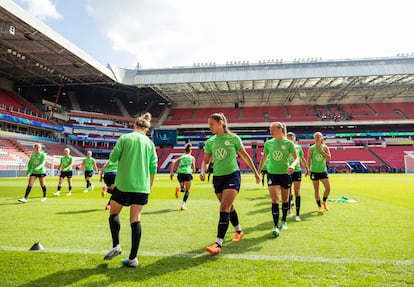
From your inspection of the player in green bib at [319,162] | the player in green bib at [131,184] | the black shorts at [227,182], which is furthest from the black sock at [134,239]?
the player in green bib at [319,162]

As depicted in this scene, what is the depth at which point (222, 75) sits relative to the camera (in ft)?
145

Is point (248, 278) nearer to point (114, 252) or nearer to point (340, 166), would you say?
point (114, 252)

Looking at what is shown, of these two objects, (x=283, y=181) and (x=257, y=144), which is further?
(x=257, y=144)

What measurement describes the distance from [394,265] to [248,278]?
1.92m

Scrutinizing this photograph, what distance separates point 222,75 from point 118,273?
42792mm

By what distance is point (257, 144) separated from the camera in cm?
5547

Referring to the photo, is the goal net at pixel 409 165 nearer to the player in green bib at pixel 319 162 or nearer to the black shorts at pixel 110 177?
the player in green bib at pixel 319 162

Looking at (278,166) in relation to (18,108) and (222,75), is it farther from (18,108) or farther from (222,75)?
(18,108)

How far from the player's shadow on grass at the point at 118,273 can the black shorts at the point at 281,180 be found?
7.20ft

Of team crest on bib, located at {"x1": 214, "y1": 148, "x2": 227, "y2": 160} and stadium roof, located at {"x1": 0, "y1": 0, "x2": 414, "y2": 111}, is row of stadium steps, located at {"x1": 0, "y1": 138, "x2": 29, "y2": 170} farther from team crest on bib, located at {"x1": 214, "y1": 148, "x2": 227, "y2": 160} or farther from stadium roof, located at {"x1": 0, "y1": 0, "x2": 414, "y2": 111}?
team crest on bib, located at {"x1": 214, "y1": 148, "x2": 227, "y2": 160}

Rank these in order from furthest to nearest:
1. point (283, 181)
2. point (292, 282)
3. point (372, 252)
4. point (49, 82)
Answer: point (49, 82) → point (283, 181) → point (372, 252) → point (292, 282)

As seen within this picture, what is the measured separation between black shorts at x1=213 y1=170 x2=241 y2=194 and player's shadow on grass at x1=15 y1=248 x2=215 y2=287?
3.52 feet

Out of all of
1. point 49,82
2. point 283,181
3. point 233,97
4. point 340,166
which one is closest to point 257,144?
point 233,97

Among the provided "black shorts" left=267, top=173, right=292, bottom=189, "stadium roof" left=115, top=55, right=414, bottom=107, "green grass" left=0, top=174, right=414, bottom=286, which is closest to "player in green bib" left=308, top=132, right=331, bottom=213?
"green grass" left=0, top=174, right=414, bottom=286
